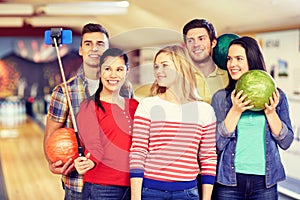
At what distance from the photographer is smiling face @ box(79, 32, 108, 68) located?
168 cm

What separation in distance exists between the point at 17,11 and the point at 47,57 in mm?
4619

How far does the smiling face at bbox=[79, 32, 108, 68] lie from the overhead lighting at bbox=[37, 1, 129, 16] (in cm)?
347

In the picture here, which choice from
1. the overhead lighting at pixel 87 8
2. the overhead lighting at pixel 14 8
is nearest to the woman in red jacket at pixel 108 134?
the overhead lighting at pixel 87 8

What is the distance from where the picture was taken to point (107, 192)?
62.1 inches

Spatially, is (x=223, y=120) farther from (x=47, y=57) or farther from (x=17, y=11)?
(x=47, y=57)

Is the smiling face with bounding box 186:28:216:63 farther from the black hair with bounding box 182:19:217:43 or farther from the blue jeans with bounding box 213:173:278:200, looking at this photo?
the blue jeans with bounding box 213:173:278:200

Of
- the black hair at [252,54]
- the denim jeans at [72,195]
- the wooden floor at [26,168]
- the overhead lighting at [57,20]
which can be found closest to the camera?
the black hair at [252,54]

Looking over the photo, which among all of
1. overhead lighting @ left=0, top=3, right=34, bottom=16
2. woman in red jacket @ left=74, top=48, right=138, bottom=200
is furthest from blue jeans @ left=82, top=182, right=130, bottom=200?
overhead lighting @ left=0, top=3, right=34, bottom=16

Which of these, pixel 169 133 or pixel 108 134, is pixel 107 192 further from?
pixel 169 133

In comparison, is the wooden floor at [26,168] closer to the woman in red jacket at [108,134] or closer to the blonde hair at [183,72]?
the woman in red jacket at [108,134]

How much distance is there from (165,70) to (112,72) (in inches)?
7.4

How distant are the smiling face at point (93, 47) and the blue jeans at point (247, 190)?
0.64m

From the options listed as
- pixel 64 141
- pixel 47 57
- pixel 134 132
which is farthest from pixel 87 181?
pixel 47 57

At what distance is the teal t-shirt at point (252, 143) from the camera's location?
1.62 meters
